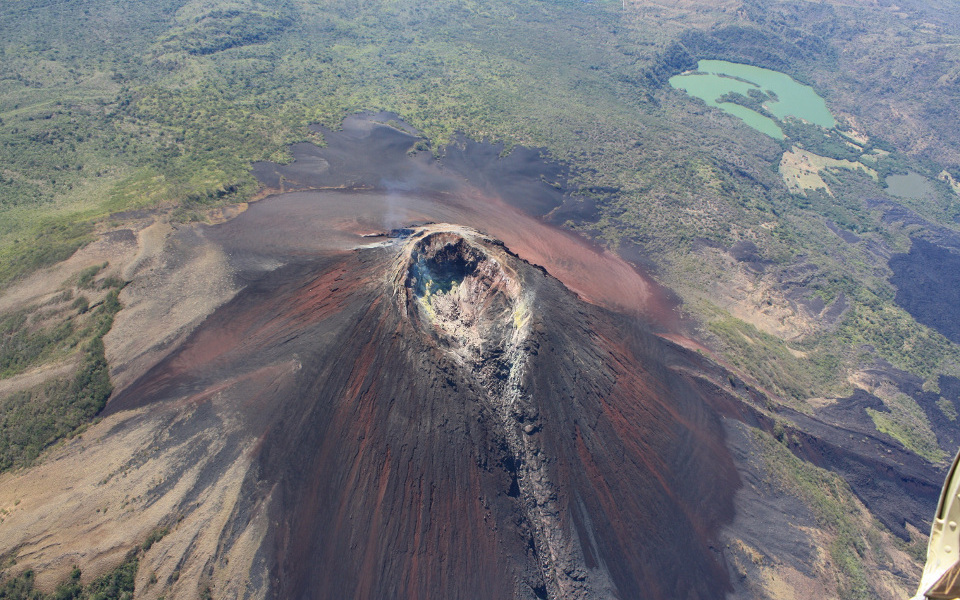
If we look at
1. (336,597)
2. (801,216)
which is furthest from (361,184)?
(801,216)

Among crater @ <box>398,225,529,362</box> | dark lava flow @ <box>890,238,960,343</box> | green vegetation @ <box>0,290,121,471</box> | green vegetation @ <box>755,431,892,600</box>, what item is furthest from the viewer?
dark lava flow @ <box>890,238,960,343</box>

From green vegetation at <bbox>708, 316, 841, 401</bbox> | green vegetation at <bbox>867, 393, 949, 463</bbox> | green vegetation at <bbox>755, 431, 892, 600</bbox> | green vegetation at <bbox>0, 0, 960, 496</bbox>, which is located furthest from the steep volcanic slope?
green vegetation at <bbox>867, 393, 949, 463</bbox>

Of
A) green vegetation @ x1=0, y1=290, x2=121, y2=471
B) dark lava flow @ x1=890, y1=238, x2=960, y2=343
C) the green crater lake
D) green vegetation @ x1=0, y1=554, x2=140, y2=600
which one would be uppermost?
the green crater lake

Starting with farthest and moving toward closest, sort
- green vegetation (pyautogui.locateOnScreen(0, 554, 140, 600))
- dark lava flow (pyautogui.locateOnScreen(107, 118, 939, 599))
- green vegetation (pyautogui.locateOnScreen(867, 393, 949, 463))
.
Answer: green vegetation (pyautogui.locateOnScreen(867, 393, 949, 463)), dark lava flow (pyautogui.locateOnScreen(107, 118, 939, 599)), green vegetation (pyautogui.locateOnScreen(0, 554, 140, 600))

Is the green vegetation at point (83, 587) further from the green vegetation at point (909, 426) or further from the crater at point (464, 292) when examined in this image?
the green vegetation at point (909, 426)

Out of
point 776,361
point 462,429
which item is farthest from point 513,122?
point 462,429

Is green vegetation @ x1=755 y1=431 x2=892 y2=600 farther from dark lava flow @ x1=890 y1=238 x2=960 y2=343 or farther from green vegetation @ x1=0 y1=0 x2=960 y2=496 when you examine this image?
dark lava flow @ x1=890 y1=238 x2=960 y2=343
